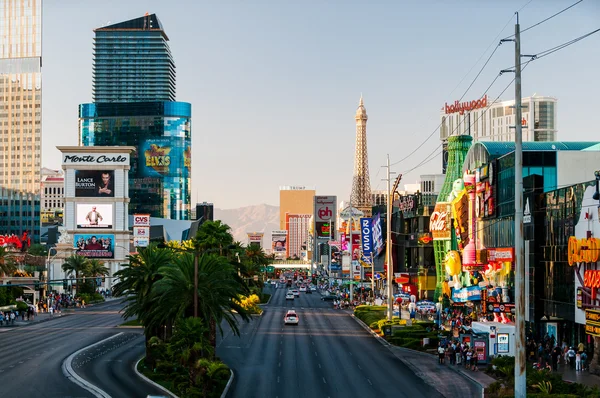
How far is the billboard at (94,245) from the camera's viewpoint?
170m

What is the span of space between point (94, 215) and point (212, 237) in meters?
104

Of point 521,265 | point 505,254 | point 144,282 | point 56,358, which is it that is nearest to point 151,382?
point 144,282

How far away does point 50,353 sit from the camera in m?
60.9

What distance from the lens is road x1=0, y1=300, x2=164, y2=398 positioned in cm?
4400

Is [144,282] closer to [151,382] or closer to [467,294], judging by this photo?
[151,382]

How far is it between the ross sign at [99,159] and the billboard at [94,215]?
827cm

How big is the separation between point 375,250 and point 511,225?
188 feet

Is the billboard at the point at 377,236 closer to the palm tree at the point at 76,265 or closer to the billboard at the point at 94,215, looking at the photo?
the palm tree at the point at 76,265

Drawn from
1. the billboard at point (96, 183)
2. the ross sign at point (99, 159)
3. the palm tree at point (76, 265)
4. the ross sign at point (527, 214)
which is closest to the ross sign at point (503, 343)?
the ross sign at point (527, 214)

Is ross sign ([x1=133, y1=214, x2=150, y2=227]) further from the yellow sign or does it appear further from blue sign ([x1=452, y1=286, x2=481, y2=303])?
the yellow sign

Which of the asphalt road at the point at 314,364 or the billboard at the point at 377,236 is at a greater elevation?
the billboard at the point at 377,236

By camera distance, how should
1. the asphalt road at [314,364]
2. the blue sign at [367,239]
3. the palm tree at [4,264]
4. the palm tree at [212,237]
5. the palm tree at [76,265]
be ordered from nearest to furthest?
the asphalt road at [314,364]
the palm tree at [212,237]
the palm tree at [4,264]
the blue sign at [367,239]
the palm tree at [76,265]

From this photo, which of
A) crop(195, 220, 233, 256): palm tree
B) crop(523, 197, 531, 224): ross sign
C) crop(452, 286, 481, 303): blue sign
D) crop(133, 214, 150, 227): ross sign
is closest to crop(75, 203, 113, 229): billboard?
crop(133, 214, 150, 227): ross sign

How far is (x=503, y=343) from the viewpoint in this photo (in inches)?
2140
